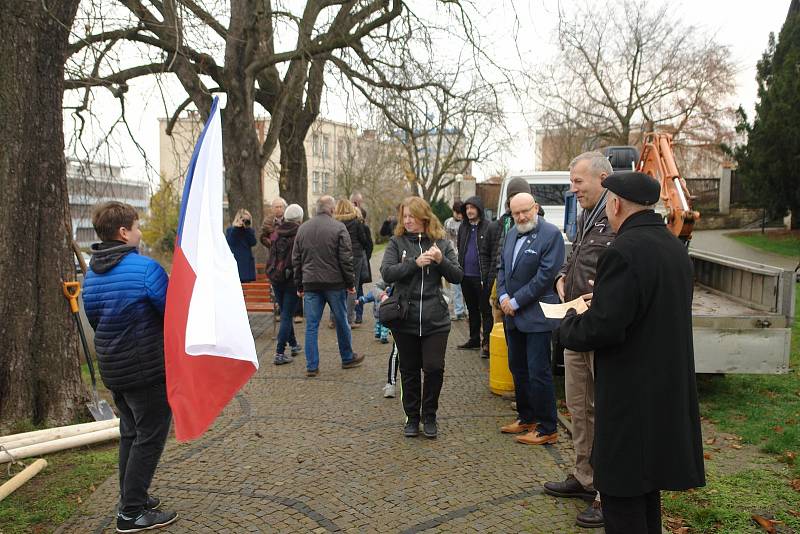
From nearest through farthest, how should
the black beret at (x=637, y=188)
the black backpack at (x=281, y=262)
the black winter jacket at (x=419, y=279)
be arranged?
the black beret at (x=637, y=188)
the black winter jacket at (x=419, y=279)
the black backpack at (x=281, y=262)

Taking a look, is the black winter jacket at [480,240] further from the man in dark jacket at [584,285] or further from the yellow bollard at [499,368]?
the man in dark jacket at [584,285]

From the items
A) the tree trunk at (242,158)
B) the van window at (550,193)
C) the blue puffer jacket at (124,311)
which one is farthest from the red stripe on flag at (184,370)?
the tree trunk at (242,158)

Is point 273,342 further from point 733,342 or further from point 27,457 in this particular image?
point 733,342

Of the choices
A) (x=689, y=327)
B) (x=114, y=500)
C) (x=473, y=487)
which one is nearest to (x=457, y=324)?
(x=473, y=487)

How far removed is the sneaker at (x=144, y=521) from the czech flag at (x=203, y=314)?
73 centimetres

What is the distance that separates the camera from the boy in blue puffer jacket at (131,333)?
361 cm

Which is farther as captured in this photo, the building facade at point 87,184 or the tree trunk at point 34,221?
the building facade at point 87,184

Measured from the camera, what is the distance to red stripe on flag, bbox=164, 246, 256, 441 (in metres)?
3.45

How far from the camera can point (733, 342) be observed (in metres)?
5.62

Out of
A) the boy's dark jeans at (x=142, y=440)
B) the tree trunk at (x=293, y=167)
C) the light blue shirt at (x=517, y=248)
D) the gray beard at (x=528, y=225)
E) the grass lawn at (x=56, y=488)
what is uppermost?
the tree trunk at (x=293, y=167)

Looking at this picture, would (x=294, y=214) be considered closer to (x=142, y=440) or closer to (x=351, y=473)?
(x=351, y=473)

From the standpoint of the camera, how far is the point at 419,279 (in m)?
5.27

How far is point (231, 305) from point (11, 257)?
2672 millimetres

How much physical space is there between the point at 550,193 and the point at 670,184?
4222 mm
